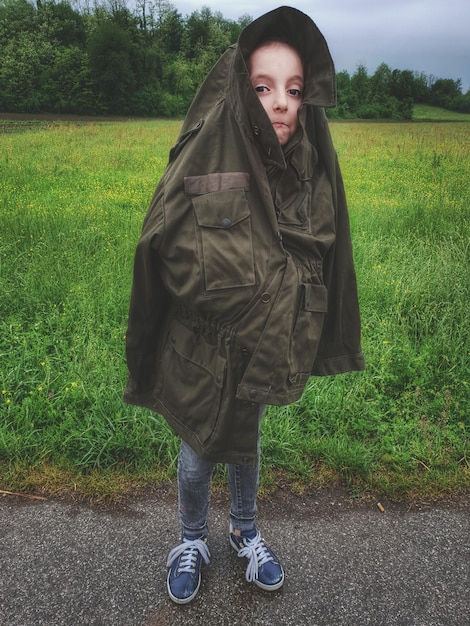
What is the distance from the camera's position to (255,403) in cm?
137

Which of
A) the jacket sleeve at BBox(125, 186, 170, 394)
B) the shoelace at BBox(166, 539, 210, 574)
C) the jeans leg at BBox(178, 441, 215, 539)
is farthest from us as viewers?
the shoelace at BBox(166, 539, 210, 574)

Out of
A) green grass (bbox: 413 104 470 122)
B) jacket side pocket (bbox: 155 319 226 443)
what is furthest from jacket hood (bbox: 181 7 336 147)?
green grass (bbox: 413 104 470 122)

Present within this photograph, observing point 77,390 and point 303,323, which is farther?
point 77,390

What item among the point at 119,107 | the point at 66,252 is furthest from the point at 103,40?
the point at 66,252

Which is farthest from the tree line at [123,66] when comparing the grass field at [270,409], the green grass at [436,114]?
the grass field at [270,409]

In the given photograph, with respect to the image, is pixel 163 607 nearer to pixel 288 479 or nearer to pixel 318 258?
pixel 288 479

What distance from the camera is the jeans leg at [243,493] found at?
169 cm

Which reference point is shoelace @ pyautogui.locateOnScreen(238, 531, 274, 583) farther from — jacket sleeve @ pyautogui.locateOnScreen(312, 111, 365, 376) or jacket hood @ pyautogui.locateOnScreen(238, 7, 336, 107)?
jacket hood @ pyautogui.locateOnScreen(238, 7, 336, 107)

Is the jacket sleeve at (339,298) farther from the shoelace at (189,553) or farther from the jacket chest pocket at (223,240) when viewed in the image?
the shoelace at (189,553)

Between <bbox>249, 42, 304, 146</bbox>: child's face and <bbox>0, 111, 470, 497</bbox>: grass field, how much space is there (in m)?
1.60

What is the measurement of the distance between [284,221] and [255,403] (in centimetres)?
53

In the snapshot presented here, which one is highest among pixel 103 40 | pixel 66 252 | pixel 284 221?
pixel 103 40

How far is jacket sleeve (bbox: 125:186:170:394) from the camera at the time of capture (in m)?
1.32

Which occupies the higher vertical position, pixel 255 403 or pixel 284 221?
pixel 284 221
